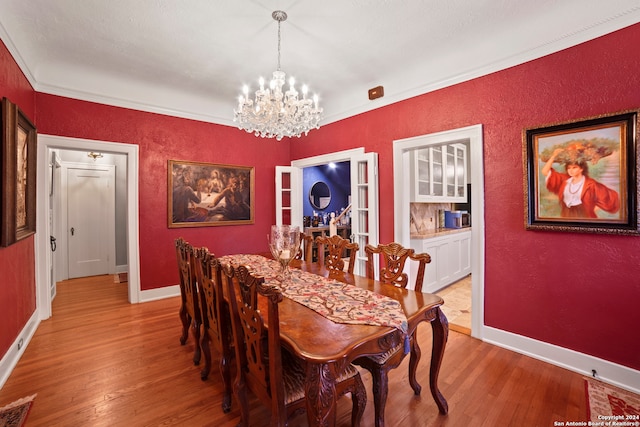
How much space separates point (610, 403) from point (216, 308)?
265cm

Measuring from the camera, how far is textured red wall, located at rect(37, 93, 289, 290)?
136 inches

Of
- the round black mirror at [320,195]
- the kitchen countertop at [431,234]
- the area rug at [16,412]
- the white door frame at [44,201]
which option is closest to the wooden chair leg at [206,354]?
the area rug at [16,412]

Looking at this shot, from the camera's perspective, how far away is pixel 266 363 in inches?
55.1

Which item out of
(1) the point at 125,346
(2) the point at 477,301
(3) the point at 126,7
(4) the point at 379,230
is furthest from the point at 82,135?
(2) the point at 477,301

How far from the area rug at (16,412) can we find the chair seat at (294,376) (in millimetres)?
1668

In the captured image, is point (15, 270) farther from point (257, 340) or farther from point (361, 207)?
point (361, 207)

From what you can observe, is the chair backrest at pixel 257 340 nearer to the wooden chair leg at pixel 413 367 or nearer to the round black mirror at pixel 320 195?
the wooden chair leg at pixel 413 367

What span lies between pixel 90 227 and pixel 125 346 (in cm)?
402

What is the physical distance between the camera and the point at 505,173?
267cm

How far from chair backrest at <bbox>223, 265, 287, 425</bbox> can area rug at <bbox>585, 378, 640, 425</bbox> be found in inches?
77.4

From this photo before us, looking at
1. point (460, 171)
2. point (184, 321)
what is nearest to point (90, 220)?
point (184, 321)

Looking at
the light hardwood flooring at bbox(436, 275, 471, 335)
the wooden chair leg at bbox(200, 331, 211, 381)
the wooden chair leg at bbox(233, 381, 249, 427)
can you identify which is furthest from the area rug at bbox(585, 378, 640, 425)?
the wooden chair leg at bbox(200, 331, 211, 381)

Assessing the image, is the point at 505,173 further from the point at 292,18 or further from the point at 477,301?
the point at 292,18

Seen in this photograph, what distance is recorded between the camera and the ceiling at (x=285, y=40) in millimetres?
2275
